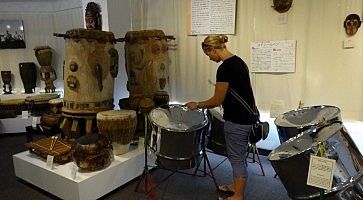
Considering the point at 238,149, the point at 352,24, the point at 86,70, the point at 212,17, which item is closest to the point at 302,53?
the point at 352,24

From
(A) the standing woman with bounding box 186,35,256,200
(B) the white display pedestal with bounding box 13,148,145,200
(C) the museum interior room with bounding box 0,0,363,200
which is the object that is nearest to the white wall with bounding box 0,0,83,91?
(C) the museum interior room with bounding box 0,0,363,200

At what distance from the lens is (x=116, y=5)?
3.51 meters

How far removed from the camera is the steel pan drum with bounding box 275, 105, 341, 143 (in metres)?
2.15

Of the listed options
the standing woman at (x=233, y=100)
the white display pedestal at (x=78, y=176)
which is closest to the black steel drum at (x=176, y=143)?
the standing woman at (x=233, y=100)

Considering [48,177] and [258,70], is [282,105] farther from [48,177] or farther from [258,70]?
[48,177]

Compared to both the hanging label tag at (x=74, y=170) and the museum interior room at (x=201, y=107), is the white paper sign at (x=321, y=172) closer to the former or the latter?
the museum interior room at (x=201, y=107)

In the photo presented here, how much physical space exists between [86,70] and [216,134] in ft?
4.29

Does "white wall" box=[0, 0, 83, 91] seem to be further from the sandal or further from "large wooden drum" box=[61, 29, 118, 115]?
the sandal

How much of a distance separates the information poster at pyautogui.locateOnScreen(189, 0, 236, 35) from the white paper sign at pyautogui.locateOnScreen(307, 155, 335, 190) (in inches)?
81.7

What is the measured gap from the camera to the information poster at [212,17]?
122 inches

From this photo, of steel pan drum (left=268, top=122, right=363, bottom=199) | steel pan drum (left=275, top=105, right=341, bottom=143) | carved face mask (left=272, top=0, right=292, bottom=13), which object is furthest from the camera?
carved face mask (left=272, top=0, right=292, bottom=13)

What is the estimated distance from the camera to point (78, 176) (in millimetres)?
2219

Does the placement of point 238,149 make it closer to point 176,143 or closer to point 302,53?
point 176,143

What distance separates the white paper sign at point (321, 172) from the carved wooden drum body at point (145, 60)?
1.91 meters
